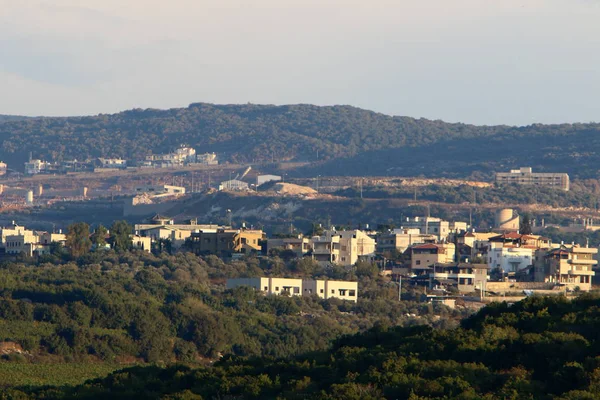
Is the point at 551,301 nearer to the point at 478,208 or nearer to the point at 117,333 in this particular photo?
the point at 117,333

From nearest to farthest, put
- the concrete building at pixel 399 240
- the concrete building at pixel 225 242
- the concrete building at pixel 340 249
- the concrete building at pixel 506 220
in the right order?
the concrete building at pixel 340 249, the concrete building at pixel 225 242, the concrete building at pixel 399 240, the concrete building at pixel 506 220

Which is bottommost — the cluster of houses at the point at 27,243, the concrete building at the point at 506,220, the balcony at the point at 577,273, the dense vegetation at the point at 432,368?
the concrete building at the point at 506,220

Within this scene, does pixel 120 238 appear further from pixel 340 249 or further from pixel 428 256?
pixel 428 256

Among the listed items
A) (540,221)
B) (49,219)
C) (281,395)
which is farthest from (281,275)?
(49,219)

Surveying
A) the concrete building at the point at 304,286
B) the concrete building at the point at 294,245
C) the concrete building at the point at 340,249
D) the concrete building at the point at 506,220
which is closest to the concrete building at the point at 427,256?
the concrete building at the point at 340,249

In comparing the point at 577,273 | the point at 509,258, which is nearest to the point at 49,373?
the point at 577,273

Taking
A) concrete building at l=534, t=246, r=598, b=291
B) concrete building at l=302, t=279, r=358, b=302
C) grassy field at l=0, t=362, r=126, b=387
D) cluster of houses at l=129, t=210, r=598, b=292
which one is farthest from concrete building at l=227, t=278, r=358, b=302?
grassy field at l=0, t=362, r=126, b=387

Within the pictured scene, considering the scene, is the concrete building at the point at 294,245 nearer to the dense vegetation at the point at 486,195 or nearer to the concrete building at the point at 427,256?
the concrete building at the point at 427,256
